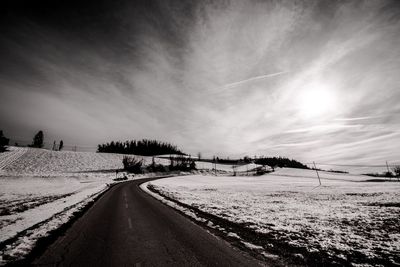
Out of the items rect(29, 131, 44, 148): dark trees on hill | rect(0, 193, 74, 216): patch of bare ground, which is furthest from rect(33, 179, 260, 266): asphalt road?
rect(29, 131, 44, 148): dark trees on hill

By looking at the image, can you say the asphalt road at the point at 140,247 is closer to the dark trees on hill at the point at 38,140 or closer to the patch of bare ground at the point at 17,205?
the patch of bare ground at the point at 17,205

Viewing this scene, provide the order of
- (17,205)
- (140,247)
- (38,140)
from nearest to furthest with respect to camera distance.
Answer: (140,247) < (17,205) < (38,140)

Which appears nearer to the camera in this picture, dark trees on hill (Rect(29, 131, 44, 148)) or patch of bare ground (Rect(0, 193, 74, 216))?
patch of bare ground (Rect(0, 193, 74, 216))

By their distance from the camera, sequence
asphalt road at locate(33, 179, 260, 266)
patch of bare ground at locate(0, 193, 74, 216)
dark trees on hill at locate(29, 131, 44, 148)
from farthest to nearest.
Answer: dark trees on hill at locate(29, 131, 44, 148) → patch of bare ground at locate(0, 193, 74, 216) → asphalt road at locate(33, 179, 260, 266)

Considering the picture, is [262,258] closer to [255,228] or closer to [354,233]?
[255,228]

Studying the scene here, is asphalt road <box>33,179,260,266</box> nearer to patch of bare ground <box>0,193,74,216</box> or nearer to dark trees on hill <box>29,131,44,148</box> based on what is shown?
patch of bare ground <box>0,193,74,216</box>

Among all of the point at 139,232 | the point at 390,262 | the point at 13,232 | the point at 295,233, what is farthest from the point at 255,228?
the point at 13,232

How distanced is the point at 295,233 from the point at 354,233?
2506mm

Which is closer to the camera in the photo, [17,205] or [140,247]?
[140,247]

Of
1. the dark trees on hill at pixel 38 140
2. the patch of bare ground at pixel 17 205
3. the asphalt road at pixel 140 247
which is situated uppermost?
the dark trees on hill at pixel 38 140

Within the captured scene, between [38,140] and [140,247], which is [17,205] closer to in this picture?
[140,247]

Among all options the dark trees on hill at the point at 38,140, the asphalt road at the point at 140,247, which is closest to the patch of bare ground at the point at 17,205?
the asphalt road at the point at 140,247

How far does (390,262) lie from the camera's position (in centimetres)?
559

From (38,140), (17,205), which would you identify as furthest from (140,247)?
(38,140)
